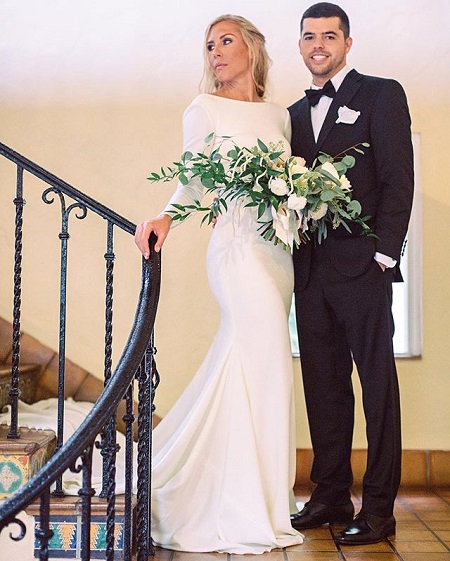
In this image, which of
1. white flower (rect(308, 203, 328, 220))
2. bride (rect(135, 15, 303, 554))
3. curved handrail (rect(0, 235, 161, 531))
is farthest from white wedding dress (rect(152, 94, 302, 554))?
curved handrail (rect(0, 235, 161, 531))

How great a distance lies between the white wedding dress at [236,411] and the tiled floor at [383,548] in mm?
49

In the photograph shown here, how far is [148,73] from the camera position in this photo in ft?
14.3

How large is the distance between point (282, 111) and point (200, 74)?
1122mm

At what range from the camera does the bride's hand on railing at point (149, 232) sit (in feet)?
8.64

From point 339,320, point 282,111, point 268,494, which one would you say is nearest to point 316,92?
point 282,111

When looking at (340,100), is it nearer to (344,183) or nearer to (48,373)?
(344,183)

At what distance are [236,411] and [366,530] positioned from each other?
63 centimetres

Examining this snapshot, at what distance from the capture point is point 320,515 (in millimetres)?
3199

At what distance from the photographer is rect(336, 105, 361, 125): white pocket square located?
3.18 metres

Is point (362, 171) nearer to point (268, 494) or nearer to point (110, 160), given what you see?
point (268, 494)

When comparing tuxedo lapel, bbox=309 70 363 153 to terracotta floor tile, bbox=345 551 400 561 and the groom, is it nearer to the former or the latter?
the groom

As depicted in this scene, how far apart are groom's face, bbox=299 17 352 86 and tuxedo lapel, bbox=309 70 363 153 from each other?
0.29 feet

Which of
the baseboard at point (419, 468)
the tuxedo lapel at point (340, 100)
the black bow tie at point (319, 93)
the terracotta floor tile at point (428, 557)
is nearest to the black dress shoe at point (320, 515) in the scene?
the terracotta floor tile at point (428, 557)

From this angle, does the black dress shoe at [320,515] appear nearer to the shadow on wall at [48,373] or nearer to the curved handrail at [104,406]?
the curved handrail at [104,406]
